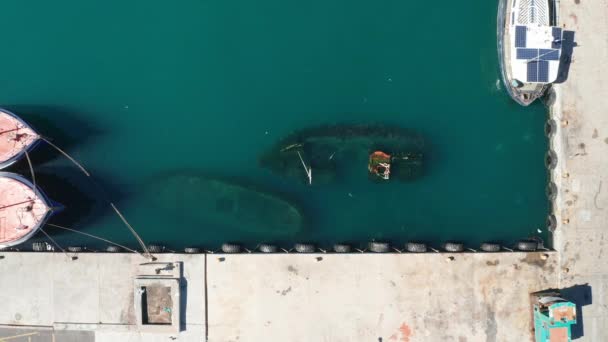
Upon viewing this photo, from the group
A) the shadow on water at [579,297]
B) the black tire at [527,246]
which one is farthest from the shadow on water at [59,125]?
the shadow on water at [579,297]

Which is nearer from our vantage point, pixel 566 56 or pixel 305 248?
pixel 566 56

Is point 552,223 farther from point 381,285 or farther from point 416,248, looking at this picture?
point 381,285

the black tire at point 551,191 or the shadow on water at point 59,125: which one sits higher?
the shadow on water at point 59,125

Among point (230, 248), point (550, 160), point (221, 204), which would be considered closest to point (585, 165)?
point (550, 160)

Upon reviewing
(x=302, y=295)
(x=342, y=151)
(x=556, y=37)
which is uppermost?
(x=556, y=37)

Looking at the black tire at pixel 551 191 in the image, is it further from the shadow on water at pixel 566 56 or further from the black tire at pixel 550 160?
the shadow on water at pixel 566 56
